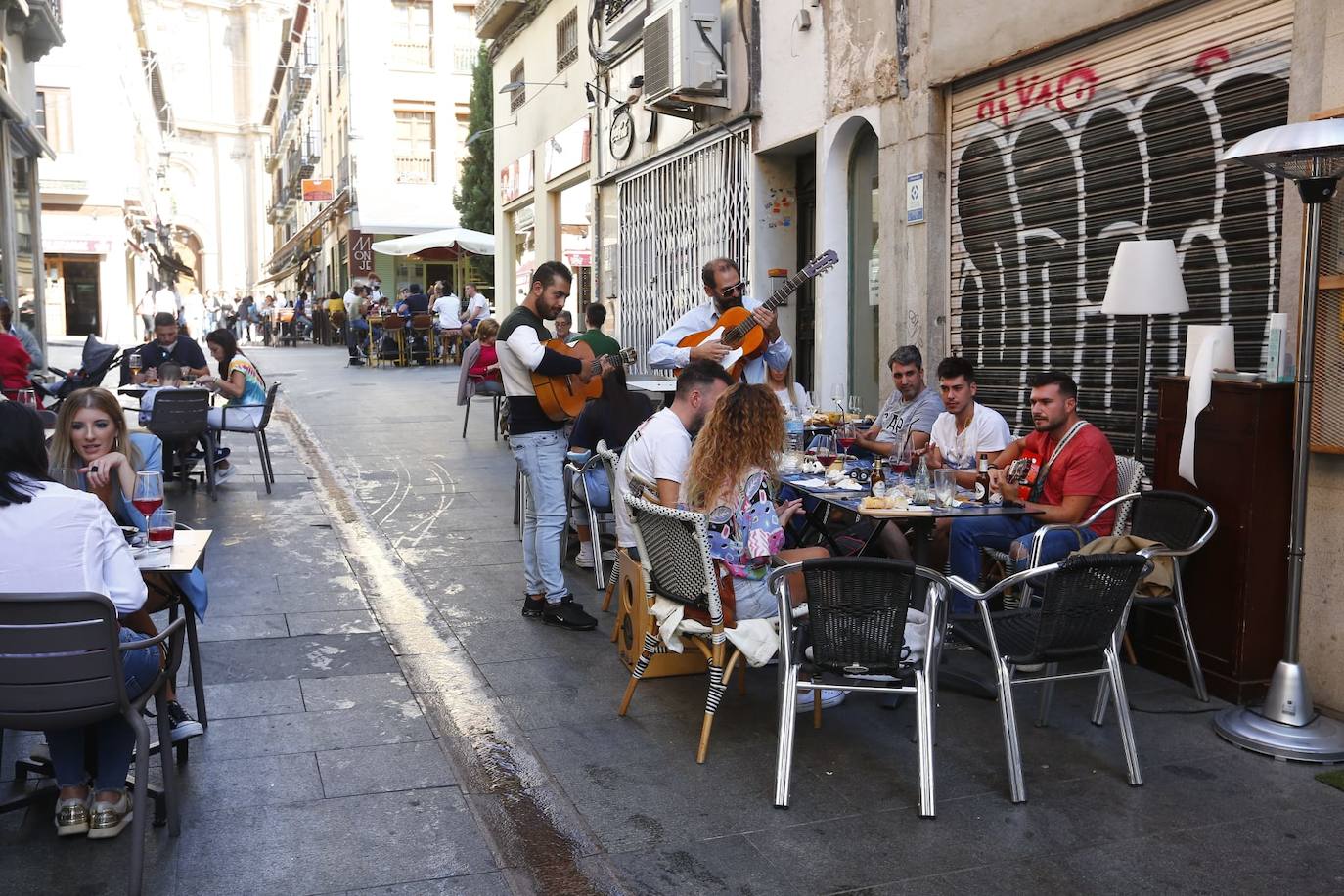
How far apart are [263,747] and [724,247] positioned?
27.3 feet

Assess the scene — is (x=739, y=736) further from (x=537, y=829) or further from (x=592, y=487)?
(x=592, y=487)

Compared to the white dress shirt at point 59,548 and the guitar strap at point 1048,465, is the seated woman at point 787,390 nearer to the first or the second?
the guitar strap at point 1048,465

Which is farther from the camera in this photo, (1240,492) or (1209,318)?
(1209,318)

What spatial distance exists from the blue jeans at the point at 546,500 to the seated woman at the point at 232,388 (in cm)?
499

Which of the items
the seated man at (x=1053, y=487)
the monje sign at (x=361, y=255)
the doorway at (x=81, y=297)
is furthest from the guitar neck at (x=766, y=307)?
the doorway at (x=81, y=297)

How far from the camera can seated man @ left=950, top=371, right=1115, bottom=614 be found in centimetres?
533

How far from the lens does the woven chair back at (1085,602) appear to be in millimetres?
3924

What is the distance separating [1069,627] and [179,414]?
24.5 feet

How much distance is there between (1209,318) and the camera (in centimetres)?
587

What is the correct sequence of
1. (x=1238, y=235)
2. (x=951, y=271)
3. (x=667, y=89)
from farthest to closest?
(x=667, y=89), (x=951, y=271), (x=1238, y=235)

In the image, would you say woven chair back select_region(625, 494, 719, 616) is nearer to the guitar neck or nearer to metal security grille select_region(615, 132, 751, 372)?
the guitar neck

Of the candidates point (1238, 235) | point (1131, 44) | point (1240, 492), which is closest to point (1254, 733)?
point (1240, 492)

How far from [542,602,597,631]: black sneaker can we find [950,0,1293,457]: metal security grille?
3151mm

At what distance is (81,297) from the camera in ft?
128
